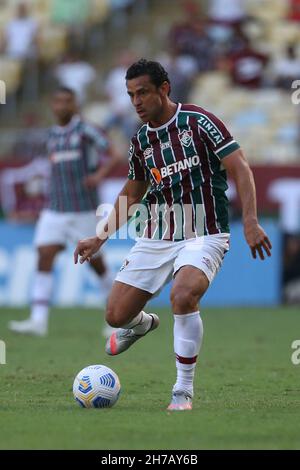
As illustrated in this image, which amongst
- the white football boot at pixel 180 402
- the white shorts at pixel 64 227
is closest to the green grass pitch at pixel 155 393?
the white football boot at pixel 180 402

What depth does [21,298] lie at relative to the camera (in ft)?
56.0

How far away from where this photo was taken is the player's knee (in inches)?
274

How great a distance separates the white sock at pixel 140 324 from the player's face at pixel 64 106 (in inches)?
202

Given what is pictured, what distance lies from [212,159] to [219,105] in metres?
11.9

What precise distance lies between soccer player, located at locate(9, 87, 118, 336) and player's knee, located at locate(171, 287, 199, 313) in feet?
19.1

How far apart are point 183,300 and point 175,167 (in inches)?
38.9

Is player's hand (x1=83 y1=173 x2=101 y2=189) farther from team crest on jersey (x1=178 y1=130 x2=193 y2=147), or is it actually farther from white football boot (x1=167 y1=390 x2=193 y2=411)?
white football boot (x1=167 y1=390 x2=193 y2=411)

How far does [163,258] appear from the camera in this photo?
7.48 meters

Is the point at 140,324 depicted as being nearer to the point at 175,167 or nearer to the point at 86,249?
the point at 86,249

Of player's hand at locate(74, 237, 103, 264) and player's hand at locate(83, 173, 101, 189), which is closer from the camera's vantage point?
player's hand at locate(74, 237, 103, 264)

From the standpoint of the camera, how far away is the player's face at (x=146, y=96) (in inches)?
285

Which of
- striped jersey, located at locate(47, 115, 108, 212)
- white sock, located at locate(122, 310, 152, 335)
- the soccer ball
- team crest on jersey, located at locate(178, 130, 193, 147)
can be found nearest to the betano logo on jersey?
team crest on jersey, located at locate(178, 130, 193, 147)

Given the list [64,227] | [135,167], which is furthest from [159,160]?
[64,227]
